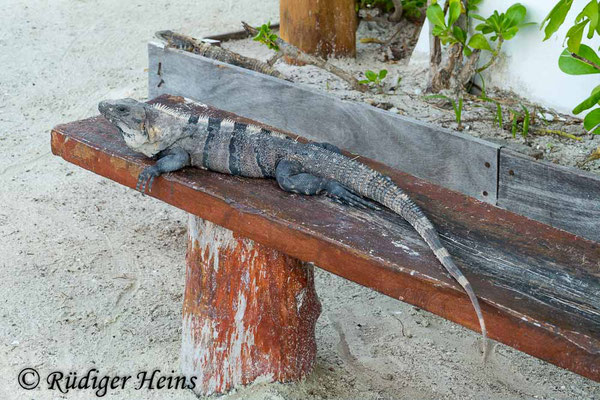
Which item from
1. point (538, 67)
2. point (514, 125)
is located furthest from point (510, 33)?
point (514, 125)

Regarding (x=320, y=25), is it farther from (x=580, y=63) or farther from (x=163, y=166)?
(x=163, y=166)

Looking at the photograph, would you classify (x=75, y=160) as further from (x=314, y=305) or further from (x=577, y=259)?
(x=577, y=259)

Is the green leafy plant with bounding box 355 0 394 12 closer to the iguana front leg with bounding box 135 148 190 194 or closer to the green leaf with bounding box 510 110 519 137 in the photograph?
the green leaf with bounding box 510 110 519 137

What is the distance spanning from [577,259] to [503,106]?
245cm

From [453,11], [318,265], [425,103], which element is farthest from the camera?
[425,103]

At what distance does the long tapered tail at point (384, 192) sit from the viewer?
2365mm

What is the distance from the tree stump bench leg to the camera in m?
3.06

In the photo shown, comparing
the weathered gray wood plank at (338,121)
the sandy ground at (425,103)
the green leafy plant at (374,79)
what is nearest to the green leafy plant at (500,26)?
the sandy ground at (425,103)

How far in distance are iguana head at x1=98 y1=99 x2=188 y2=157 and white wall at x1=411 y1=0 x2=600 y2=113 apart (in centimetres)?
254

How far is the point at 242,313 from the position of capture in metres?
3.16

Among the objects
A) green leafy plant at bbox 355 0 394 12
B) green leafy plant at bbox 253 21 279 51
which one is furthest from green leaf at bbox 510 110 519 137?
green leafy plant at bbox 355 0 394 12

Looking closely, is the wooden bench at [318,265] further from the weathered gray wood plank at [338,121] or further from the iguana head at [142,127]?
the weathered gray wood plank at [338,121]

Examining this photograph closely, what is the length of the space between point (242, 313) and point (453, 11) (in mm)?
2491

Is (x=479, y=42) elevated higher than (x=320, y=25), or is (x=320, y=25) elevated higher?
(x=479, y=42)
